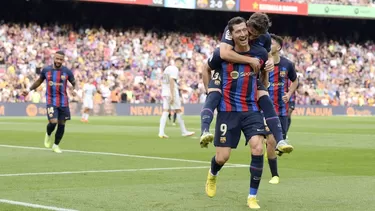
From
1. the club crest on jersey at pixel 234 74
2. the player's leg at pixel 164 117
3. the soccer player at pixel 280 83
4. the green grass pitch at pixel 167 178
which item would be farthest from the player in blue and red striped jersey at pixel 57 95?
the club crest on jersey at pixel 234 74

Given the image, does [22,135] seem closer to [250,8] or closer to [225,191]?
[225,191]

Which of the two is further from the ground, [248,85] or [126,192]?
[248,85]

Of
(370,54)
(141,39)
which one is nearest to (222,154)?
(141,39)

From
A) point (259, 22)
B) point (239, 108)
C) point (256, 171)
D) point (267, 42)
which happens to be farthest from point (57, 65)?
point (256, 171)

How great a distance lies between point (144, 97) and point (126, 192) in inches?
1559

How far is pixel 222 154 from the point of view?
9805 millimetres

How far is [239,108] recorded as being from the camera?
9.79 metres

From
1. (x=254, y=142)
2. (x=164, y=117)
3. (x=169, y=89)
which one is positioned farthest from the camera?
(x=169, y=89)

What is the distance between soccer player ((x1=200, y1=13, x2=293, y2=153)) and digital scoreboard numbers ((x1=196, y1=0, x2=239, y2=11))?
144 feet

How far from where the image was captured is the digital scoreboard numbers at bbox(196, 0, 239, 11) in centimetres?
5369

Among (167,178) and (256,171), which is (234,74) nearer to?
(256,171)

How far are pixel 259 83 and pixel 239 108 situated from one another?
49 centimetres

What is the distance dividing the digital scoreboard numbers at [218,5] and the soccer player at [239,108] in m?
43.9

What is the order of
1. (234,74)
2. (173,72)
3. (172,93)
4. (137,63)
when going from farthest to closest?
1. (137,63)
2. (173,72)
3. (172,93)
4. (234,74)
